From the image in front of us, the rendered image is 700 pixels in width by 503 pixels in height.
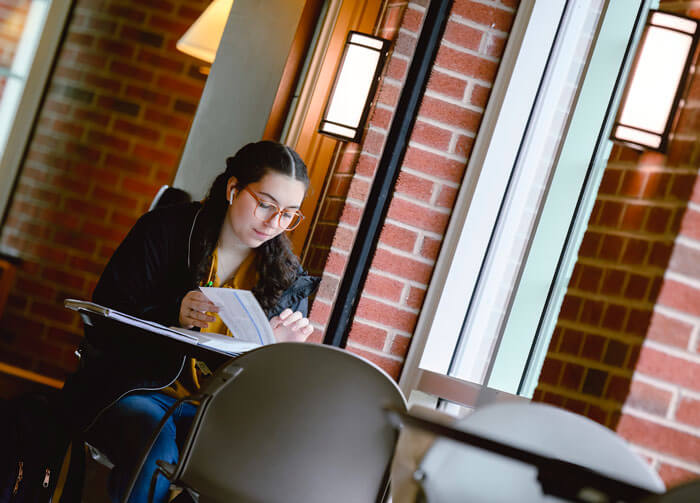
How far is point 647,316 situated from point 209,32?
2.24 meters

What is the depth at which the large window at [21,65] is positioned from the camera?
12.7ft

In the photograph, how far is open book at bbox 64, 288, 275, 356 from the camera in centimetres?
153

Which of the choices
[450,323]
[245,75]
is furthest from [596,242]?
[245,75]

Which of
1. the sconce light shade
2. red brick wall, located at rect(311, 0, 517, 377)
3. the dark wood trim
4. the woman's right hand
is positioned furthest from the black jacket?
the sconce light shade

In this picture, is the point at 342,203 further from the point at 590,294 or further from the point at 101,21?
the point at 101,21

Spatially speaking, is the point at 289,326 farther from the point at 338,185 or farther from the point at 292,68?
the point at 292,68

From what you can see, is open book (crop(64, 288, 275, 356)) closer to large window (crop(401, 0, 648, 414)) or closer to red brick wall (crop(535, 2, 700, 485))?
red brick wall (crop(535, 2, 700, 485))

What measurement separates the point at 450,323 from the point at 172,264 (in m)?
0.88

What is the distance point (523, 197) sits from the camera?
2465 mm

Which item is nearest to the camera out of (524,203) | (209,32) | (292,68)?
(524,203)

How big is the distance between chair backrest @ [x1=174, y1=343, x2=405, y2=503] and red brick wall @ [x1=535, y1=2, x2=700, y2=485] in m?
0.58

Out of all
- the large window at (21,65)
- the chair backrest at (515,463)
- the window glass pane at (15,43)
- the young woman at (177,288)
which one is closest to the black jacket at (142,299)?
the young woman at (177,288)

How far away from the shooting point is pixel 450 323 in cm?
251

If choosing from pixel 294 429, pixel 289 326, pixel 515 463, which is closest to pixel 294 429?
pixel 294 429
